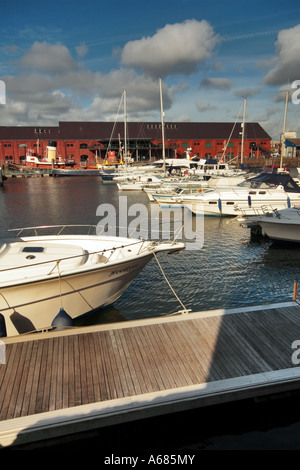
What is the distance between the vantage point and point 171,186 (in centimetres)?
3834

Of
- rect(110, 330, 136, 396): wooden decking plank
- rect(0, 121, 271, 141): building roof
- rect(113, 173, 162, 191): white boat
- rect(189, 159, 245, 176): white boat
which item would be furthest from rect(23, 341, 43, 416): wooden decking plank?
rect(0, 121, 271, 141): building roof

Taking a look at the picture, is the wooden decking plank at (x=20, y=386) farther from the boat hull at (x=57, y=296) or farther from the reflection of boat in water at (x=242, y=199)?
the reflection of boat in water at (x=242, y=199)

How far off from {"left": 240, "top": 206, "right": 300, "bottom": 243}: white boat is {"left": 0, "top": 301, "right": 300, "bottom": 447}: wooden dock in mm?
10553

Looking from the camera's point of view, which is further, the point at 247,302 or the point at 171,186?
the point at 171,186

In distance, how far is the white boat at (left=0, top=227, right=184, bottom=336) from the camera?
8492 millimetres

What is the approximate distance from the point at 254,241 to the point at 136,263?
12205mm

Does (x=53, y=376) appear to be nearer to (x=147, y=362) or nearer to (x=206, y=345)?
(x=147, y=362)

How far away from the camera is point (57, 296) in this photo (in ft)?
29.4

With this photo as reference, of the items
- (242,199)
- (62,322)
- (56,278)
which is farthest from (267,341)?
(242,199)

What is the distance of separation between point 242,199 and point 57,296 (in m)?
20.2

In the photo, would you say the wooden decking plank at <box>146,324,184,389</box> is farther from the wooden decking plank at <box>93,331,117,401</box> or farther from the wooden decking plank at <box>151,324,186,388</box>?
the wooden decking plank at <box>93,331,117,401</box>

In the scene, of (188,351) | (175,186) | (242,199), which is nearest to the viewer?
(188,351)
